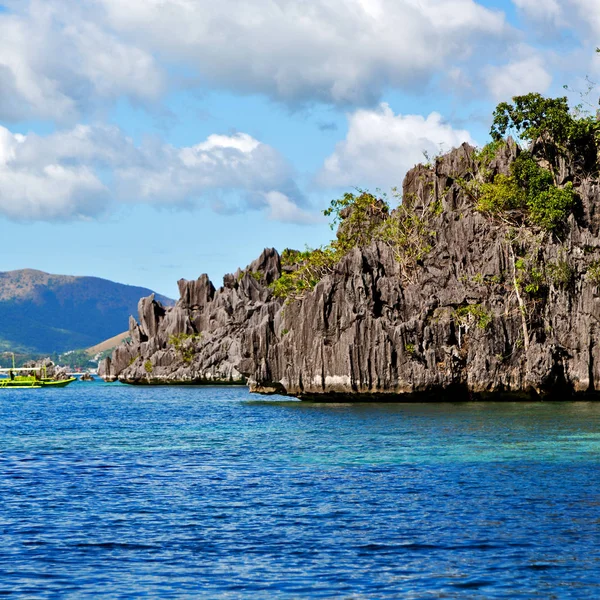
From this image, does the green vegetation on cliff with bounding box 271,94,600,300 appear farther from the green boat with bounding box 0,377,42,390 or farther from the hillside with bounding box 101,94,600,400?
the green boat with bounding box 0,377,42,390

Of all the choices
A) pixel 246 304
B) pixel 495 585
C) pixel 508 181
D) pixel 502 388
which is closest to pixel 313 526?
pixel 495 585

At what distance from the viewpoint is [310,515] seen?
28781 millimetres

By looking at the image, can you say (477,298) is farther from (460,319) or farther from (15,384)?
(15,384)

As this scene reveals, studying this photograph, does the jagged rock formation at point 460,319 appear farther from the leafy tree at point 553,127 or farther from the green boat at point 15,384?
the green boat at point 15,384

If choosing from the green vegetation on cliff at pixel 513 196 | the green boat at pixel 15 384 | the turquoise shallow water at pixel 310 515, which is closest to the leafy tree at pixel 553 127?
the green vegetation on cliff at pixel 513 196

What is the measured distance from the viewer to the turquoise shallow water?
20.6m

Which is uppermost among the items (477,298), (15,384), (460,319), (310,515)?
(477,298)

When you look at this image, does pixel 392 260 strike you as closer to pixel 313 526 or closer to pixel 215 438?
pixel 215 438

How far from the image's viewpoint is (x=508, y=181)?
9381 cm

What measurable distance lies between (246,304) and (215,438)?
464 ft

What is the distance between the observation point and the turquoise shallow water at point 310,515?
20609mm

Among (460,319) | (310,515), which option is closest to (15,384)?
(460,319)

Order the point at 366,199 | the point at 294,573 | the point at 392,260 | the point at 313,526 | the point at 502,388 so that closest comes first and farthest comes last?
the point at 294,573
the point at 313,526
the point at 502,388
the point at 392,260
the point at 366,199

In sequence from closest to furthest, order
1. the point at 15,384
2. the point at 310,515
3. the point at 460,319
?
the point at 310,515, the point at 460,319, the point at 15,384
